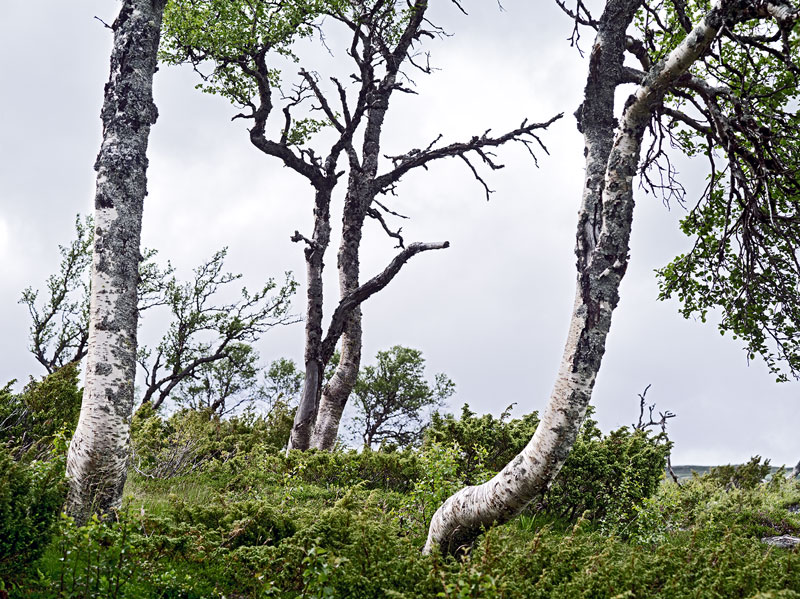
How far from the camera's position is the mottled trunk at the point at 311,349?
1295 centimetres

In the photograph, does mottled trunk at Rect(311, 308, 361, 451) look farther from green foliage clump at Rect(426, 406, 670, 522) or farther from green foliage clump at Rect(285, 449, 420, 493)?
green foliage clump at Rect(426, 406, 670, 522)

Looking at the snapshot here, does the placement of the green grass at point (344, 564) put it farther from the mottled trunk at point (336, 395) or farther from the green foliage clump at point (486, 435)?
the mottled trunk at point (336, 395)

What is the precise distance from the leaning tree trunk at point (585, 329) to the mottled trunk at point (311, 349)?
24.2ft

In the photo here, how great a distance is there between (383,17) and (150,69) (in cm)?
874

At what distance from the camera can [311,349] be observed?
42.7 ft

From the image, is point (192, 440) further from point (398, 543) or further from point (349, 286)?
point (398, 543)

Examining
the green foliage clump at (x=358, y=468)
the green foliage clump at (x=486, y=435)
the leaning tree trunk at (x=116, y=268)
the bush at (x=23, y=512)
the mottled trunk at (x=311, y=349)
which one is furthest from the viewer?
the mottled trunk at (x=311, y=349)

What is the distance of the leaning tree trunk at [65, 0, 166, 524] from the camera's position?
6078 mm

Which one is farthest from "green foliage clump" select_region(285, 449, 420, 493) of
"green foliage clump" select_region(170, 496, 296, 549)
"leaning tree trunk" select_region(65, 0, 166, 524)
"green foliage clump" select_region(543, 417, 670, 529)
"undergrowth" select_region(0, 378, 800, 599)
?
"leaning tree trunk" select_region(65, 0, 166, 524)

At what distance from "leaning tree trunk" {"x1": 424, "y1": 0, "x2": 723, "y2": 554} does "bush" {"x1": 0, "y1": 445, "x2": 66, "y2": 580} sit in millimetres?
3231

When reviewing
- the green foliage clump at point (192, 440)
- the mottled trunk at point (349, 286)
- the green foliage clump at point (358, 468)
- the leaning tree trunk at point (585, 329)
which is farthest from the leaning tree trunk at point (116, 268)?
the mottled trunk at point (349, 286)

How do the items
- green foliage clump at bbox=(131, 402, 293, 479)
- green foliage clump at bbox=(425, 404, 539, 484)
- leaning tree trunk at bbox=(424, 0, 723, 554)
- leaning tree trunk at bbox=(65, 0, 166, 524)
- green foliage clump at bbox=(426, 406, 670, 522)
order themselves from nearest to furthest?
1. leaning tree trunk at bbox=(424, 0, 723, 554)
2. leaning tree trunk at bbox=(65, 0, 166, 524)
3. green foliage clump at bbox=(426, 406, 670, 522)
4. green foliage clump at bbox=(425, 404, 539, 484)
5. green foliage clump at bbox=(131, 402, 293, 479)

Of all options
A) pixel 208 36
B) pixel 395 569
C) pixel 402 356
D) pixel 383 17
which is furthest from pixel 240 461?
pixel 402 356

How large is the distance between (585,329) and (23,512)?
4999 millimetres
